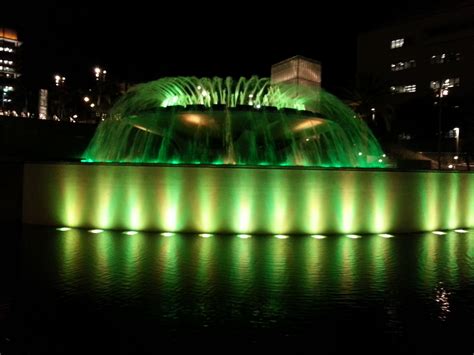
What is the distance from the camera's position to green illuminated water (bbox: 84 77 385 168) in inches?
467

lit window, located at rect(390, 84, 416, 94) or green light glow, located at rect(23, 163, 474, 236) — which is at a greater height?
lit window, located at rect(390, 84, 416, 94)

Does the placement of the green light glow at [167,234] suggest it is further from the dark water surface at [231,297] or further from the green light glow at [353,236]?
the green light glow at [353,236]

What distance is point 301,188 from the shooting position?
10.1 metres

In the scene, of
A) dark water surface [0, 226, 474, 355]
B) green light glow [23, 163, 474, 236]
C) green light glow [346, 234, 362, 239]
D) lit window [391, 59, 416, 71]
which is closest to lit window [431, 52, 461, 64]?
lit window [391, 59, 416, 71]

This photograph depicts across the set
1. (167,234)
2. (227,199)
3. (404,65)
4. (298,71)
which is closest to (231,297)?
(167,234)

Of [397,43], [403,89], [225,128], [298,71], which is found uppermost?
[397,43]

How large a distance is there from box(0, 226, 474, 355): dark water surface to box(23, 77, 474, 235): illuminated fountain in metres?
1.16

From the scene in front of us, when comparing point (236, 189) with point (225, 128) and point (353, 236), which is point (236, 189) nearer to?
point (353, 236)

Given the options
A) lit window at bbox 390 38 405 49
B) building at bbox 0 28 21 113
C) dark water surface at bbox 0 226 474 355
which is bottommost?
→ dark water surface at bbox 0 226 474 355

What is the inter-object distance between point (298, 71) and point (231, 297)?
42.2 metres

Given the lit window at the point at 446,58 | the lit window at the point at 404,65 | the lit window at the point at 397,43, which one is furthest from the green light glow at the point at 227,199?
the lit window at the point at 397,43

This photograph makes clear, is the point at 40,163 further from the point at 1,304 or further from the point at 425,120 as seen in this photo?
the point at 425,120

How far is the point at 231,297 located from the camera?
18.0 ft

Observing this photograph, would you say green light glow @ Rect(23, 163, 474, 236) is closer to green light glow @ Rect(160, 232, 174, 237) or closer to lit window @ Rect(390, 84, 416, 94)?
green light glow @ Rect(160, 232, 174, 237)
